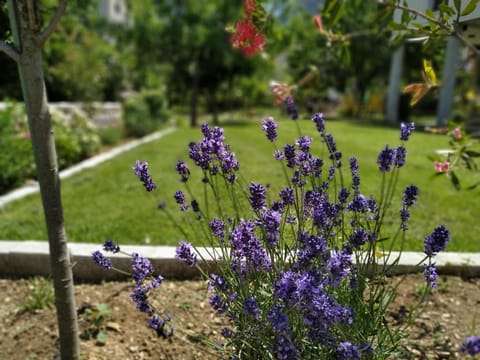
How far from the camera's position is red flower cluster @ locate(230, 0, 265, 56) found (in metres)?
2.04

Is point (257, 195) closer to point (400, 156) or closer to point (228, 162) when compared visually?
point (228, 162)

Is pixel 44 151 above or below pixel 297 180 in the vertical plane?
above

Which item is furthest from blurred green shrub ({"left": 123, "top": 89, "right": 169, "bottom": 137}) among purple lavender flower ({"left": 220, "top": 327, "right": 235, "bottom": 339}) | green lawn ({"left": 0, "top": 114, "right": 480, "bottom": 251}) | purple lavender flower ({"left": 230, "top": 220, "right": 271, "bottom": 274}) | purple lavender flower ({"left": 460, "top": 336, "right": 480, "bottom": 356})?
purple lavender flower ({"left": 460, "top": 336, "right": 480, "bottom": 356})

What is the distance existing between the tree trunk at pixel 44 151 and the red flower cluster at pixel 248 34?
3.23 ft

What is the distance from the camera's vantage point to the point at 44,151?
167 cm

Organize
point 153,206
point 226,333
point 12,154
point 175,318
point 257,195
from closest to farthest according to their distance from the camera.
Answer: point 257,195 < point 226,333 < point 175,318 < point 153,206 < point 12,154

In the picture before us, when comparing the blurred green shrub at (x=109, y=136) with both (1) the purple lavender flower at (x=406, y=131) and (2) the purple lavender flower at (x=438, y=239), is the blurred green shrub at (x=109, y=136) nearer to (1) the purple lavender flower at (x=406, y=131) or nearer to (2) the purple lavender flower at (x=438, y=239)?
(1) the purple lavender flower at (x=406, y=131)

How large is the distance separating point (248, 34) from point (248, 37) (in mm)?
19

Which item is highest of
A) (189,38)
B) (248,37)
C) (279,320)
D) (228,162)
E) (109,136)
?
(189,38)

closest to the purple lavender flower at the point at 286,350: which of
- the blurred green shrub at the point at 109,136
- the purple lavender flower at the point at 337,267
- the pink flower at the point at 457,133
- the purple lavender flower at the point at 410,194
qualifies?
the purple lavender flower at the point at 337,267

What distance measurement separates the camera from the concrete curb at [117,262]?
2537 millimetres

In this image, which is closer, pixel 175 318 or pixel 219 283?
pixel 219 283

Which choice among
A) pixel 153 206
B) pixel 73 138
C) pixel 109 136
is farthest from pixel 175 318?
pixel 109 136

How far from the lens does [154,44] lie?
17.2 meters
